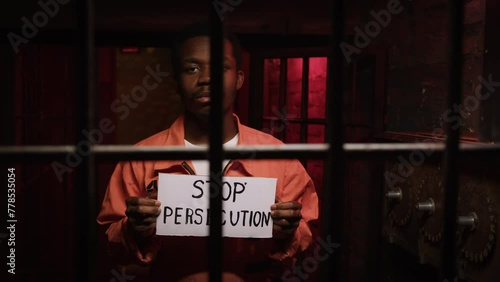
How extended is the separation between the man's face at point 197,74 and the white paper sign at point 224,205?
243 millimetres

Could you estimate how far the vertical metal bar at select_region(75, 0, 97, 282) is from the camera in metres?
0.48

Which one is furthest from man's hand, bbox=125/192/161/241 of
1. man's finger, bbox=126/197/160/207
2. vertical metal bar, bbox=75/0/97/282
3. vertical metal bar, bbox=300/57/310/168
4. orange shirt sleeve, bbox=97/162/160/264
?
vertical metal bar, bbox=300/57/310/168

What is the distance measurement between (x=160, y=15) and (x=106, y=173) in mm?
2321

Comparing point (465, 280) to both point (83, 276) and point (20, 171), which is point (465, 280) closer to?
point (83, 276)

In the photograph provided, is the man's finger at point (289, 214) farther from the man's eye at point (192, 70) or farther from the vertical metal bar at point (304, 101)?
the vertical metal bar at point (304, 101)

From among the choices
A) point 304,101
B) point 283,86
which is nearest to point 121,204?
point 304,101

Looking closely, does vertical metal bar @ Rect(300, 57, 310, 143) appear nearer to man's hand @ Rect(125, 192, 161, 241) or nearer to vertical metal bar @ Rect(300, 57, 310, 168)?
vertical metal bar @ Rect(300, 57, 310, 168)

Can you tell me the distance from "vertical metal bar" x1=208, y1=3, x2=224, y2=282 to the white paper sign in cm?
94

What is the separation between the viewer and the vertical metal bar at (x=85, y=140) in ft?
1.58

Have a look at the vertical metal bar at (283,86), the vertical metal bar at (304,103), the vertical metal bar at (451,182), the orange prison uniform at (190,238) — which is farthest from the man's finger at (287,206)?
the vertical metal bar at (283,86)

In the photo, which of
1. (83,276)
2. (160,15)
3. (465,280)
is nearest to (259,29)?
(160,15)

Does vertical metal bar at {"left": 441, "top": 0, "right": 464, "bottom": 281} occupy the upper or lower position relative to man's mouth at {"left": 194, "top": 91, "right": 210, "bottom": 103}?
lower

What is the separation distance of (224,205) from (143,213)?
24cm

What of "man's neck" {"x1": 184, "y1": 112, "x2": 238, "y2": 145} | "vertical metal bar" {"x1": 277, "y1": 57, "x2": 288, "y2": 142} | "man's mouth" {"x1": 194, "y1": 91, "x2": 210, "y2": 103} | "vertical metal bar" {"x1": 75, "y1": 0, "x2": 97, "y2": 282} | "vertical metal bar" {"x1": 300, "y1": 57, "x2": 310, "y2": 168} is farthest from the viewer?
"vertical metal bar" {"x1": 277, "y1": 57, "x2": 288, "y2": 142}
